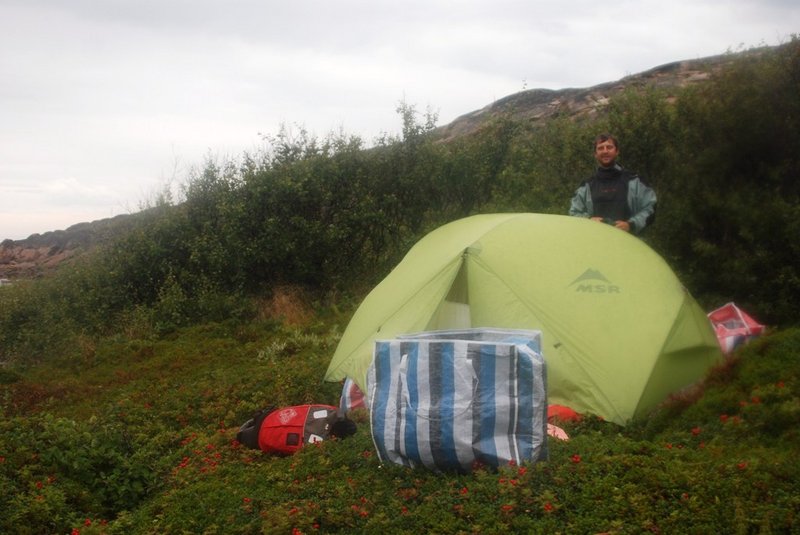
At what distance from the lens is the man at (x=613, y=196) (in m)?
7.94

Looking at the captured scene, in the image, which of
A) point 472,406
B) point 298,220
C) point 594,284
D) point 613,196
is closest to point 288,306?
point 298,220

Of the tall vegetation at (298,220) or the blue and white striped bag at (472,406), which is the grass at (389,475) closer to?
the blue and white striped bag at (472,406)

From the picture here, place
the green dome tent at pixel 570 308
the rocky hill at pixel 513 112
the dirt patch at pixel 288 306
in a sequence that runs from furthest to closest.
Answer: the rocky hill at pixel 513 112 < the dirt patch at pixel 288 306 < the green dome tent at pixel 570 308

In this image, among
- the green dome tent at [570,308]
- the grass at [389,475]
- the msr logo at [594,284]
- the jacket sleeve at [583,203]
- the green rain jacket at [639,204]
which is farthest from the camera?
the jacket sleeve at [583,203]

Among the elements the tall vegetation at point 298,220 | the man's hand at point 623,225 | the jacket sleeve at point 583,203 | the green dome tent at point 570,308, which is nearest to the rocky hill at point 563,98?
the tall vegetation at point 298,220

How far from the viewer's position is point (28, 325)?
46.3 ft

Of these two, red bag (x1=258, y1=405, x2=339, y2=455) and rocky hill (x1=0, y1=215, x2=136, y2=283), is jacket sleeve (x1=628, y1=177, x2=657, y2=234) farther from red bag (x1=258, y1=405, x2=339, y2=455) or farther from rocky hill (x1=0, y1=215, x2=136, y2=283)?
rocky hill (x1=0, y1=215, x2=136, y2=283)

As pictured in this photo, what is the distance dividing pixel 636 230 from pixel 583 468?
3.80 m

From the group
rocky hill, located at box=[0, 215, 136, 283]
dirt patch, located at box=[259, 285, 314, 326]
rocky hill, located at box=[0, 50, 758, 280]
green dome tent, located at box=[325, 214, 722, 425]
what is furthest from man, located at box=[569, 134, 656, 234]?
rocky hill, located at box=[0, 215, 136, 283]

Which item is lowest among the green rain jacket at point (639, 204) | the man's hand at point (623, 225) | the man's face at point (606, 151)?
the man's hand at point (623, 225)

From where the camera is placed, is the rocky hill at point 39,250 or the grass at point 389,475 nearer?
the grass at point 389,475

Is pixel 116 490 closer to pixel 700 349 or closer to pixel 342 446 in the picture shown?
pixel 342 446

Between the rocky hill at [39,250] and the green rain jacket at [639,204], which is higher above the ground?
the rocky hill at [39,250]

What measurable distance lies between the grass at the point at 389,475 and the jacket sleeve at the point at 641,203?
2042mm
